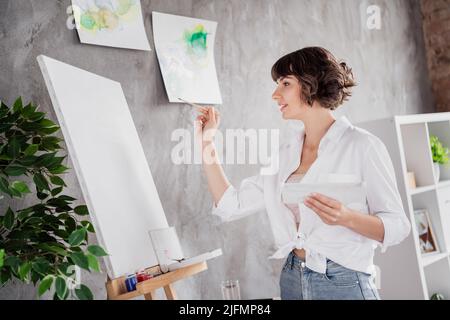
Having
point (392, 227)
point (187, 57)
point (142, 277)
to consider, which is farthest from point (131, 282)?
point (187, 57)

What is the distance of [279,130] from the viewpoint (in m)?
2.31

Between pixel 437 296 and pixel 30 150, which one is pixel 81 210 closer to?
pixel 30 150

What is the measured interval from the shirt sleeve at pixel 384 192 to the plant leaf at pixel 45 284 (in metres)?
0.92

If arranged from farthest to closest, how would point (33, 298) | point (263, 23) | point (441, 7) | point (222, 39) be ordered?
1. point (441, 7)
2. point (263, 23)
3. point (222, 39)
4. point (33, 298)

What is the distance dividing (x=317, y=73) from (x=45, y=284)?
1026 mm

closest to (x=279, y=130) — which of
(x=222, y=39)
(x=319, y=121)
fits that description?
(x=222, y=39)

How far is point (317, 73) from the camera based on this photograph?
1.61 meters

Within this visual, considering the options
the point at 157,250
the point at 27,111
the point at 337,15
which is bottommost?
the point at 157,250

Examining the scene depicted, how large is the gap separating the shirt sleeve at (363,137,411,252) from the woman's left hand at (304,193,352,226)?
0.42 ft

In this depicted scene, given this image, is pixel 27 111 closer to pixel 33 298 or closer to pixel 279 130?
pixel 33 298

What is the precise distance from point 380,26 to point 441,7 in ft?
1.91

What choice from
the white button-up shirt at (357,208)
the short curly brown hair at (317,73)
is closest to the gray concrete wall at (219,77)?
the white button-up shirt at (357,208)

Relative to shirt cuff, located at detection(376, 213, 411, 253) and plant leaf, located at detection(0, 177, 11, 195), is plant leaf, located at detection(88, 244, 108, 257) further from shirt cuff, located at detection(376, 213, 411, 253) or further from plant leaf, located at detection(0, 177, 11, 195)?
shirt cuff, located at detection(376, 213, 411, 253)

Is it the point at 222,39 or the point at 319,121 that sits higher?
the point at 222,39
